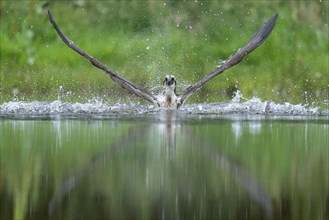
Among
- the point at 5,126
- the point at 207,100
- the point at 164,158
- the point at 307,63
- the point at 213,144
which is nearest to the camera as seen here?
the point at 164,158

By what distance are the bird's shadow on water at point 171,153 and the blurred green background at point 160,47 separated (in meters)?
7.91

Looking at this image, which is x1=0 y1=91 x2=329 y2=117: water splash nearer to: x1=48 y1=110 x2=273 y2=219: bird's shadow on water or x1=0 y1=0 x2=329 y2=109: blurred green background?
x1=48 y1=110 x2=273 y2=219: bird's shadow on water

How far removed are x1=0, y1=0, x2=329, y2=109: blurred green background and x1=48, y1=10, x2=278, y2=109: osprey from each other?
382 centimetres

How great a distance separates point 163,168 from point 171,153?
1.53 meters

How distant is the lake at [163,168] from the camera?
318 inches

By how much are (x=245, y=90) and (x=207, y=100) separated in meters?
1.38

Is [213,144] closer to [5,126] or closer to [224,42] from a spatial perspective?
[5,126]

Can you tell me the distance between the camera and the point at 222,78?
26156 millimetres

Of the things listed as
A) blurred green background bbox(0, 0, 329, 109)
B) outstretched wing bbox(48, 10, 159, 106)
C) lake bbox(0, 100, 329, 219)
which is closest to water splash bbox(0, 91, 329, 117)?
outstretched wing bbox(48, 10, 159, 106)

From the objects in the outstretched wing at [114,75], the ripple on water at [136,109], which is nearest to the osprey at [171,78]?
the outstretched wing at [114,75]

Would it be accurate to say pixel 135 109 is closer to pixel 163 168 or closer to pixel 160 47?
pixel 160 47

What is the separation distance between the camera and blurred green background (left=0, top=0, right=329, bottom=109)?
2602cm

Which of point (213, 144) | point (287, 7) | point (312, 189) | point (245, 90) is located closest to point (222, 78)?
point (245, 90)

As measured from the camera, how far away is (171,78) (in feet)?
71.3
